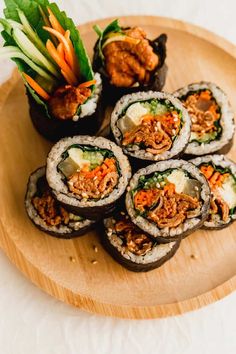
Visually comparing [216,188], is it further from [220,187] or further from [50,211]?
[50,211]

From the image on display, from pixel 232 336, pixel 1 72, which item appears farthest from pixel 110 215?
pixel 1 72

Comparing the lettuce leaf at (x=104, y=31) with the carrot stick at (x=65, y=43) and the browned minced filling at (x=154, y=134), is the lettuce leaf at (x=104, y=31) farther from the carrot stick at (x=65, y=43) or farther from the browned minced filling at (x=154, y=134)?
the browned minced filling at (x=154, y=134)

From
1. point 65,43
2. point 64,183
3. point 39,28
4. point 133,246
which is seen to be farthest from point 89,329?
point 39,28

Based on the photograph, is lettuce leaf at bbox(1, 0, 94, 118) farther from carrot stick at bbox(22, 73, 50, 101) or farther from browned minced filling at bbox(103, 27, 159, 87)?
browned minced filling at bbox(103, 27, 159, 87)

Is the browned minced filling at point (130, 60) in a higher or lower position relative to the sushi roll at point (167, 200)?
higher

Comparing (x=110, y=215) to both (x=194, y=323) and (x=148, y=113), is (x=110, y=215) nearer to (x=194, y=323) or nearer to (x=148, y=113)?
(x=148, y=113)

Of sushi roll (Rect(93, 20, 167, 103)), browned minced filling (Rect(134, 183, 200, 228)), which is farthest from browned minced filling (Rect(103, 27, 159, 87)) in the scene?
browned minced filling (Rect(134, 183, 200, 228))

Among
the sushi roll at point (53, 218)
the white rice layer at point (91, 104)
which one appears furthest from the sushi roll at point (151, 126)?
the sushi roll at point (53, 218)
